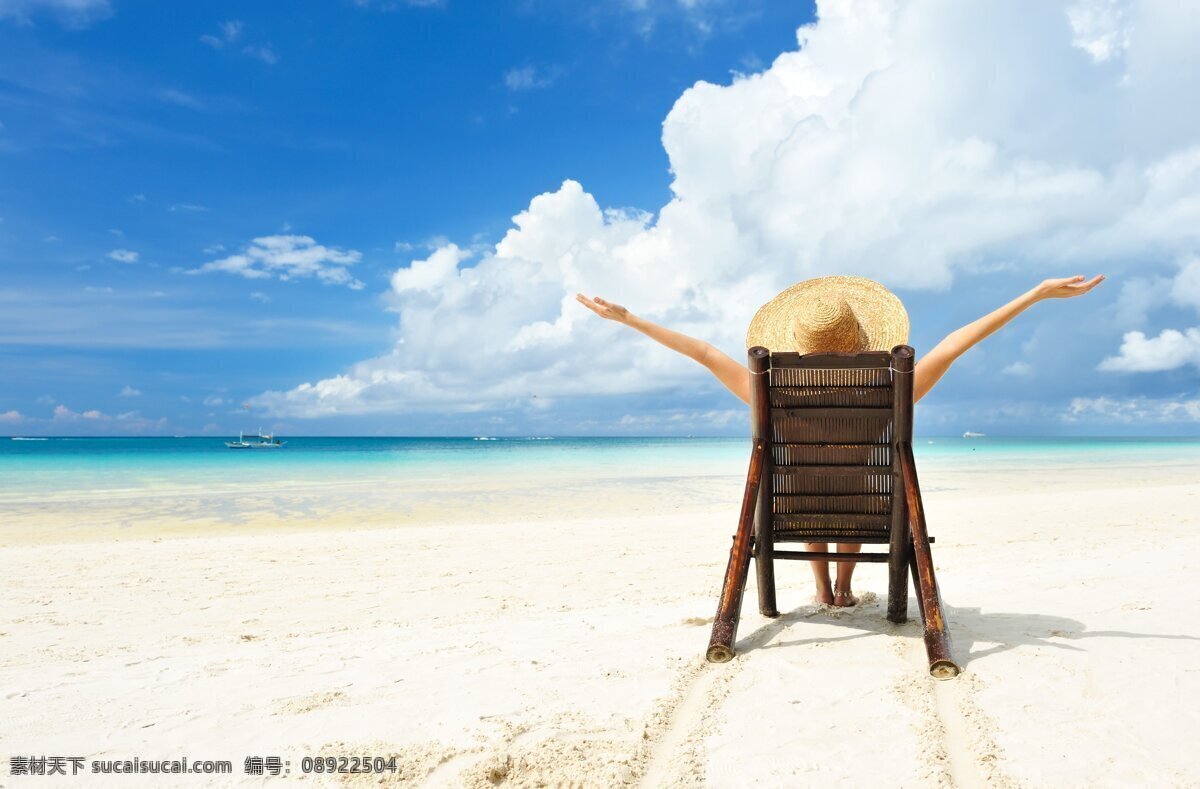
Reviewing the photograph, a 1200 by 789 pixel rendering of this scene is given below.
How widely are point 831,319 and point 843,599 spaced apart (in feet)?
6.66

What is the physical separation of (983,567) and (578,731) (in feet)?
17.5

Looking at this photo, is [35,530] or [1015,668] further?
[35,530]

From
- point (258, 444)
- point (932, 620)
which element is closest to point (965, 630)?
point (932, 620)

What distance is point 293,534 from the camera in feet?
36.2

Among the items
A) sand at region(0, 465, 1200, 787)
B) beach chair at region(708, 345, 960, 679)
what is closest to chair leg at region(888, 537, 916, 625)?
beach chair at region(708, 345, 960, 679)

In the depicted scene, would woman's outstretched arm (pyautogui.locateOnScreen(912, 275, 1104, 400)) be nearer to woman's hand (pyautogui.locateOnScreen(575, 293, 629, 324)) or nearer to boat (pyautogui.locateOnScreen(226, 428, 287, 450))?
woman's hand (pyautogui.locateOnScreen(575, 293, 629, 324))

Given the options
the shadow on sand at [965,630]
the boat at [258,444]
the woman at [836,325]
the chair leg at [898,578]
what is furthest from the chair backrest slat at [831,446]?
the boat at [258,444]

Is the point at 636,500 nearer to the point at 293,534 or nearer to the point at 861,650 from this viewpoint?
the point at 293,534

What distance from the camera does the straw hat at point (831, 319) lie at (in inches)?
154

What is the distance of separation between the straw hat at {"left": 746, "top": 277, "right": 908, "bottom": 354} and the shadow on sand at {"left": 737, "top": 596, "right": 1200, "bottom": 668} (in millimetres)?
1664

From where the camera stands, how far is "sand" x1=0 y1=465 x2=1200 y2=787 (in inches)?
103

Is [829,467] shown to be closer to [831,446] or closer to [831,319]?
[831,446]

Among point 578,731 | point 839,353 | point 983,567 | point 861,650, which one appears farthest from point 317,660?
point 983,567

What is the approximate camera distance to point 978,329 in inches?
148
